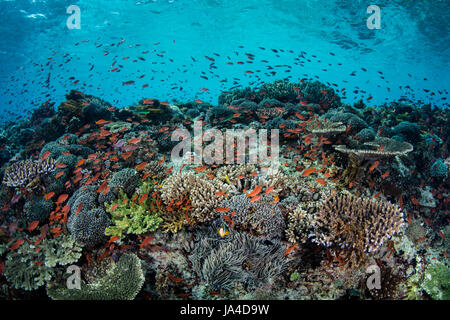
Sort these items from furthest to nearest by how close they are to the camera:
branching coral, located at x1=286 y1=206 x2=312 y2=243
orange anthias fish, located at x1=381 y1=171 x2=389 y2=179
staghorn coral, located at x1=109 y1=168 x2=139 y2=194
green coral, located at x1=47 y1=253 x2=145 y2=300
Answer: staghorn coral, located at x1=109 y1=168 x2=139 y2=194
orange anthias fish, located at x1=381 y1=171 x2=389 y2=179
branching coral, located at x1=286 y1=206 x2=312 y2=243
green coral, located at x1=47 y1=253 x2=145 y2=300

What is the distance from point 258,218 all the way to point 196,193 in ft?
5.01

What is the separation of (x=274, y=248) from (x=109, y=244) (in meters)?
3.69

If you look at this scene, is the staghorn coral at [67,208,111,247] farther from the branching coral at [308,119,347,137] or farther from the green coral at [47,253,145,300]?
the branching coral at [308,119,347,137]

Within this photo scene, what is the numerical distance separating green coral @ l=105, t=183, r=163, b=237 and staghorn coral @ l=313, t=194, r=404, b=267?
3470 millimetres

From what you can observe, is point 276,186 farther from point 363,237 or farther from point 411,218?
point 411,218

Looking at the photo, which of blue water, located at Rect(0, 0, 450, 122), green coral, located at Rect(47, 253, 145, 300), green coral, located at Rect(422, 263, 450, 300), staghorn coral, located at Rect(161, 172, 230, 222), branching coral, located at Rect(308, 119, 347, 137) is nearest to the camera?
green coral, located at Rect(47, 253, 145, 300)

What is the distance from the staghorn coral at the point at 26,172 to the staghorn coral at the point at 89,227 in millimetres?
3264

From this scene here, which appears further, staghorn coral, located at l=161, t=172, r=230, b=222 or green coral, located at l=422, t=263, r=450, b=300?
staghorn coral, located at l=161, t=172, r=230, b=222

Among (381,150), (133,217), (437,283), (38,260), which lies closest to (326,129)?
Answer: (381,150)

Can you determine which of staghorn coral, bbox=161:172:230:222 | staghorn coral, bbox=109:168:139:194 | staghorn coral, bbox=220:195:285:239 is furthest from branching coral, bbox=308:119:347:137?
staghorn coral, bbox=109:168:139:194

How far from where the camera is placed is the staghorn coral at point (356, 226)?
3.89 m

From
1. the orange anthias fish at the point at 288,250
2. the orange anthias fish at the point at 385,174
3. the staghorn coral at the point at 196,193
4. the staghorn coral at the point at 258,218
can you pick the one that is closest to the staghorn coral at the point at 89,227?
the staghorn coral at the point at 196,193

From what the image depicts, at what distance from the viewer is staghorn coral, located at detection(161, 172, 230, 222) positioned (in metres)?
4.75

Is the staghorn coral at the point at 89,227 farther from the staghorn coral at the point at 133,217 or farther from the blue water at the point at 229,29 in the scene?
the blue water at the point at 229,29
